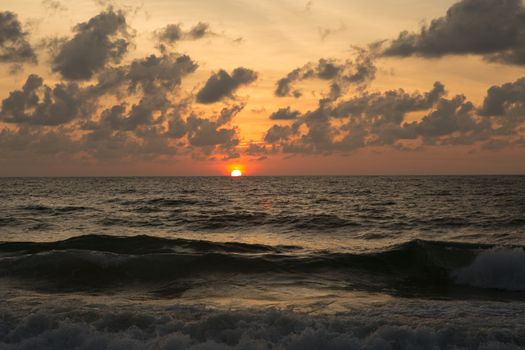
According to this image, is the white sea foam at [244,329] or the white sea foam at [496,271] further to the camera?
the white sea foam at [496,271]

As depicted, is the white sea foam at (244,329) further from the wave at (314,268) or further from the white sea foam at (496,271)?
the white sea foam at (496,271)

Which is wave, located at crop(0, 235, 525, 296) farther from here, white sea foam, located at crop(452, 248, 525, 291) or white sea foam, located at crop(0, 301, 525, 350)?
white sea foam, located at crop(0, 301, 525, 350)

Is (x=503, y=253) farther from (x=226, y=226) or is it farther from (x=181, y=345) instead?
(x=226, y=226)

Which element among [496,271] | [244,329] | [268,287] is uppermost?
[244,329]

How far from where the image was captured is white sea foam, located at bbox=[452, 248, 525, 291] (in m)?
15.5

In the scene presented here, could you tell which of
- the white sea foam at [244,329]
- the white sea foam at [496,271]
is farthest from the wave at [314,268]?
the white sea foam at [244,329]

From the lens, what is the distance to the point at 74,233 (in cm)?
2761

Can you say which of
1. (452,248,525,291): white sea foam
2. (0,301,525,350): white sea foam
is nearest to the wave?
(452,248,525,291): white sea foam

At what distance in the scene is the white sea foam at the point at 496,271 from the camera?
15469 millimetres

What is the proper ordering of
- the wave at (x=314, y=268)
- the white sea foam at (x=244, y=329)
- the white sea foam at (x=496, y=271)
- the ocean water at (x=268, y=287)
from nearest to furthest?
the white sea foam at (x=244, y=329) → the ocean water at (x=268, y=287) → the white sea foam at (x=496, y=271) → the wave at (x=314, y=268)

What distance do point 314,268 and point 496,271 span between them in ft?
19.8

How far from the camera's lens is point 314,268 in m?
17.6

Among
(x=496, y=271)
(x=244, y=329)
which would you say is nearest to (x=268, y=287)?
(x=244, y=329)

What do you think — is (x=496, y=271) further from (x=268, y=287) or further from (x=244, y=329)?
(x=244, y=329)
